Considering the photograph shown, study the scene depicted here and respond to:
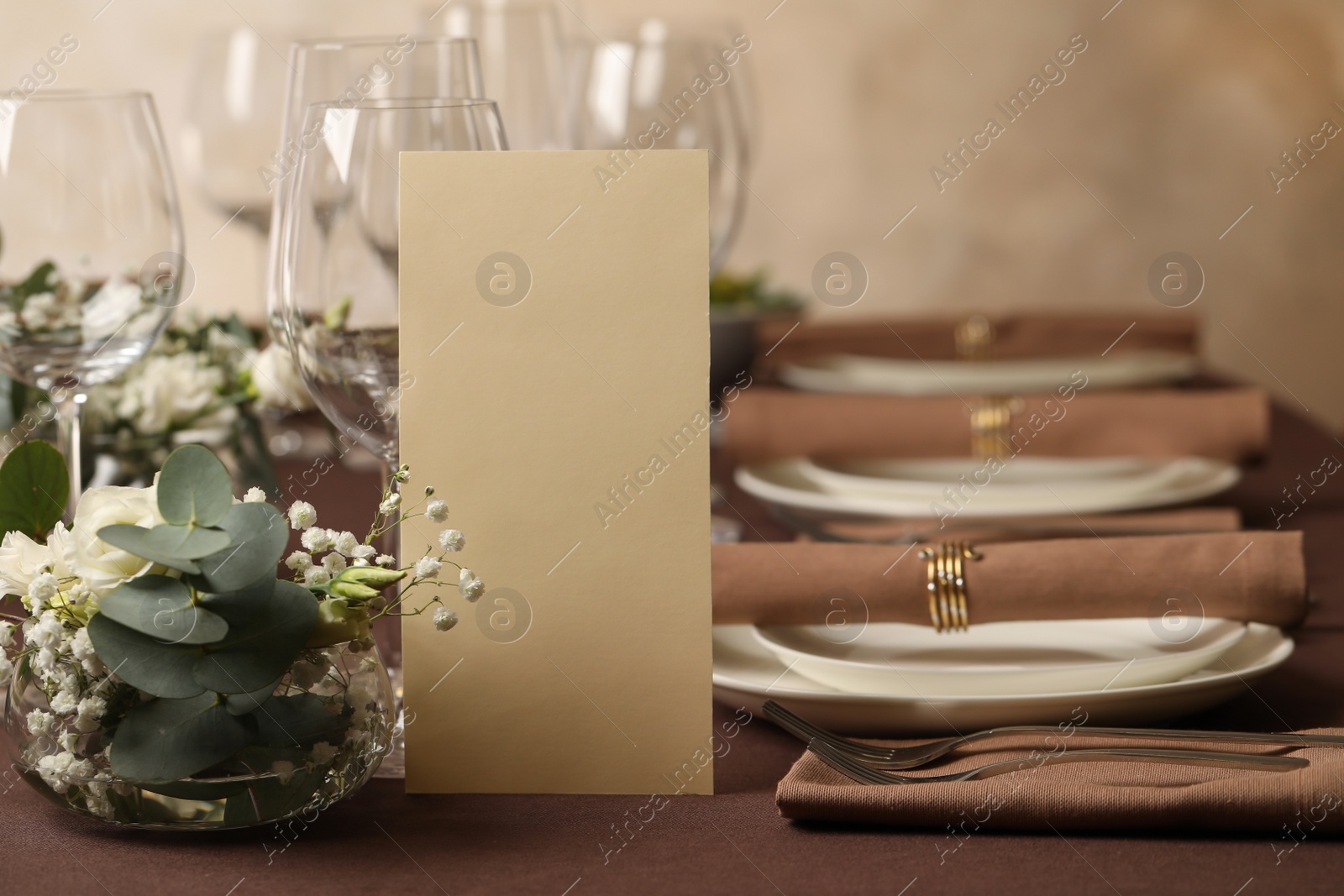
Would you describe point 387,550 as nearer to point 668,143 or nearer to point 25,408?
point 25,408

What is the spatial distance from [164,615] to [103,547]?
37 mm

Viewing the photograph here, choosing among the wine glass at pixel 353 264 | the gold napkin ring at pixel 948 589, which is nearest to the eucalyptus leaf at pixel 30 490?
the wine glass at pixel 353 264

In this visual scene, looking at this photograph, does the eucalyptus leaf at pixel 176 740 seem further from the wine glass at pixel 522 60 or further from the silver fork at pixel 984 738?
the wine glass at pixel 522 60

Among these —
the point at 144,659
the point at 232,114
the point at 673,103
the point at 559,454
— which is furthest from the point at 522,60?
the point at 144,659

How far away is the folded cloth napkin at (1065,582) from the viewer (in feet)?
2.02

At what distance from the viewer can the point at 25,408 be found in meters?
0.89

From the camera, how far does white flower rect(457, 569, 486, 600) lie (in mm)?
481

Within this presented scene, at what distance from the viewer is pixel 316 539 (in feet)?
1.56

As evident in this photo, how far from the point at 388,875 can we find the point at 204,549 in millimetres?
128

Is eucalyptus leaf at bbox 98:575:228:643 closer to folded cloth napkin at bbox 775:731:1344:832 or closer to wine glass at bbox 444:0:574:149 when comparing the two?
folded cloth napkin at bbox 775:731:1344:832

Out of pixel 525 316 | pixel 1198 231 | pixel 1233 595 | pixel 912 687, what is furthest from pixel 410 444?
pixel 1198 231

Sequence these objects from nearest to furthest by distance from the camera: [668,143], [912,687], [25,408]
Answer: [912,687]
[25,408]
[668,143]

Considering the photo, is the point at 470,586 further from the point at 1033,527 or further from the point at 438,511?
the point at 1033,527

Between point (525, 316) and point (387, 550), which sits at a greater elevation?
point (525, 316)
